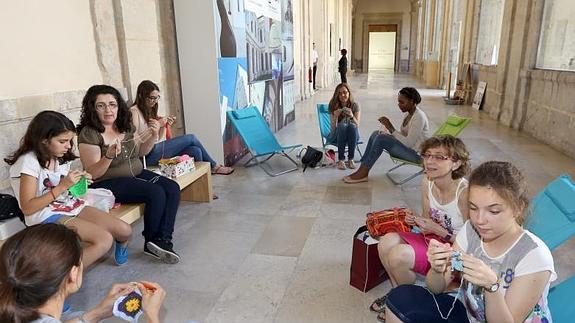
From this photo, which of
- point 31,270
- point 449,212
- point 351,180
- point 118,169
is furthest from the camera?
point 351,180

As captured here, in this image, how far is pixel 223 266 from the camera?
9.11 feet

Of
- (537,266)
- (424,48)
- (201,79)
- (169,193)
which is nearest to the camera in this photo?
(537,266)

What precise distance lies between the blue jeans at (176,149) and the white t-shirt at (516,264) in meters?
3.11

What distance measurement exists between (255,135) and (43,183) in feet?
9.40

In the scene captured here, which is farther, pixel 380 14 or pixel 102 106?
pixel 380 14

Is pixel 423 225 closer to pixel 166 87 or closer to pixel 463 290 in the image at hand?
pixel 463 290

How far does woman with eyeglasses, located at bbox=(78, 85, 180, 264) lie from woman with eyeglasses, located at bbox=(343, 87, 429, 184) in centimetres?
225

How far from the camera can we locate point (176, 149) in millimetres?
4047

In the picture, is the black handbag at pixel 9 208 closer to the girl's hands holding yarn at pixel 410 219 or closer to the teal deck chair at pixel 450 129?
the girl's hands holding yarn at pixel 410 219

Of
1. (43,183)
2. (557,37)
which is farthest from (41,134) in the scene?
(557,37)

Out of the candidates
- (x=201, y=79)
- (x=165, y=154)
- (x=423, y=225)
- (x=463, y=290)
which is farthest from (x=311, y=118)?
(x=463, y=290)

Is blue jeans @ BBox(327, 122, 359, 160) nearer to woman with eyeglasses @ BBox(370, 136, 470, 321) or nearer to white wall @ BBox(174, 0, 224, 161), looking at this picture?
white wall @ BBox(174, 0, 224, 161)

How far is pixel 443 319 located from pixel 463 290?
0.45ft

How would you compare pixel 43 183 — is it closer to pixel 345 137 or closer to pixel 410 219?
pixel 410 219
